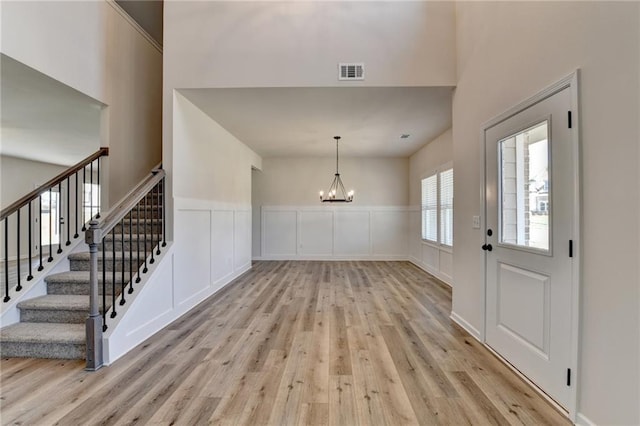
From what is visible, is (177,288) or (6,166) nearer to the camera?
(177,288)

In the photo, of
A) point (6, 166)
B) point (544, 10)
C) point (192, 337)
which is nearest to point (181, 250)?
point (192, 337)

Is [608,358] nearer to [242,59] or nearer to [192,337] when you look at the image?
[192,337]

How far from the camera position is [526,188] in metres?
2.31

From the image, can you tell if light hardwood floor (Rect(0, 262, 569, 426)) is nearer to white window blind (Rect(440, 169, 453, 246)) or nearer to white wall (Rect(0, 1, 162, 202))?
white window blind (Rect(440, 169, 453, 246))

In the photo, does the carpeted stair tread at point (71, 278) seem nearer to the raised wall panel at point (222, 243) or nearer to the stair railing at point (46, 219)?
the stair railing at point (46, 219)

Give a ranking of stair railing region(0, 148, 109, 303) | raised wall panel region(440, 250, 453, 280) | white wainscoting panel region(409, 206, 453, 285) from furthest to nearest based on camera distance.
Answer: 1. white wainscoting panel region(409, 206, 453, 285)
2. raised wall panel region(440, 250, 453, 280)
3. stair railing region(0, 148, 109, 303)

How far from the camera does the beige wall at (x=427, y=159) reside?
5297mm

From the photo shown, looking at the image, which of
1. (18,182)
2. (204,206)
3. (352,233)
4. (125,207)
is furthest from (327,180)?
(18,182)

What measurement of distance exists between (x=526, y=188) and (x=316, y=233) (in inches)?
229

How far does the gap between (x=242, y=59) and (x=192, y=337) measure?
10.3 ft

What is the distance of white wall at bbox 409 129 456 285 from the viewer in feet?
17.3

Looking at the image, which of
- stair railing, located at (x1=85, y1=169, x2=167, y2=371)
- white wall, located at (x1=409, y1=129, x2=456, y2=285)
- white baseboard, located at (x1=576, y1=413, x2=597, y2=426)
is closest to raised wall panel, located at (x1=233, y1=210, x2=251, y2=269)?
stair railing, located at (x1=85, y1=169, x2=167, y2=371)

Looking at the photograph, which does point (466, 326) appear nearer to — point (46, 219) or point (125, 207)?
point (125, 207)

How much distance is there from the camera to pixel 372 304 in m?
4.06
